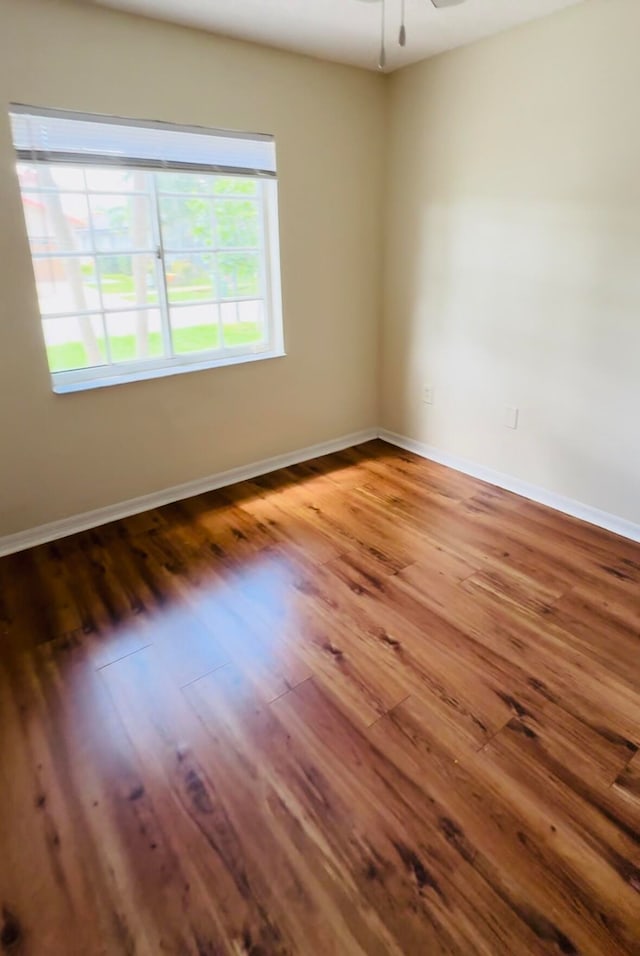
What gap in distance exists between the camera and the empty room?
1.37 m

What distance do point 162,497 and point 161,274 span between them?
3.95 ft

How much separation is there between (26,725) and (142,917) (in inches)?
29.9

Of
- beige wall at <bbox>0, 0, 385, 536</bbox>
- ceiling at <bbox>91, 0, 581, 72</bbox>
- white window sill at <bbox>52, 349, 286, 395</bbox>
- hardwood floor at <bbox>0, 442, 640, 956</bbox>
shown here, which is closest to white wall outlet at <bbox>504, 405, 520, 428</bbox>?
hardwood floor at <bbox>0, 442, 640, 956</bbox>

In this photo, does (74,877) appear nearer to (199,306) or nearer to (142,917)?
(142,917)

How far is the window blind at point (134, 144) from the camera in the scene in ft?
7.85

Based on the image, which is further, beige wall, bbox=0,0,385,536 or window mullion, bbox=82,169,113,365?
window mullion, bbox=82,169,113,365

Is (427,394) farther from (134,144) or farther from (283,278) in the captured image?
(134,144)

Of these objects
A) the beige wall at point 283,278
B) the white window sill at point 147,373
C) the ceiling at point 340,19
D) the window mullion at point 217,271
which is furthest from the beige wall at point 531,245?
the window mullion at point 217,271

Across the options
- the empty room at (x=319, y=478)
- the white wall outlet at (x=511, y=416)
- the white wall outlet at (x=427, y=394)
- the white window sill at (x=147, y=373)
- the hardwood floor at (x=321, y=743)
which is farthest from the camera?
the white wall outlet at (x=427, y=394)

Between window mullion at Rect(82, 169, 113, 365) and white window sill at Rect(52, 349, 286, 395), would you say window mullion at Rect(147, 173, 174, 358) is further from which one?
window mullion at Rect(82, 169, 113, 365)

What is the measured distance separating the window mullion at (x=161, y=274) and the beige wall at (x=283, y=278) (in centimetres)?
22

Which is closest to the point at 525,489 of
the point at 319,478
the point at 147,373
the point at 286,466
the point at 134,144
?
the point at 319,478

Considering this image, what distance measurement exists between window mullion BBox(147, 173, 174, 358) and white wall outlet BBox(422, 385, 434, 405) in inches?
64.8

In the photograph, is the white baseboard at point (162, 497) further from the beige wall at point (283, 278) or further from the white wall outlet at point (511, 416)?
the white wall outlet at point (511, 416)
